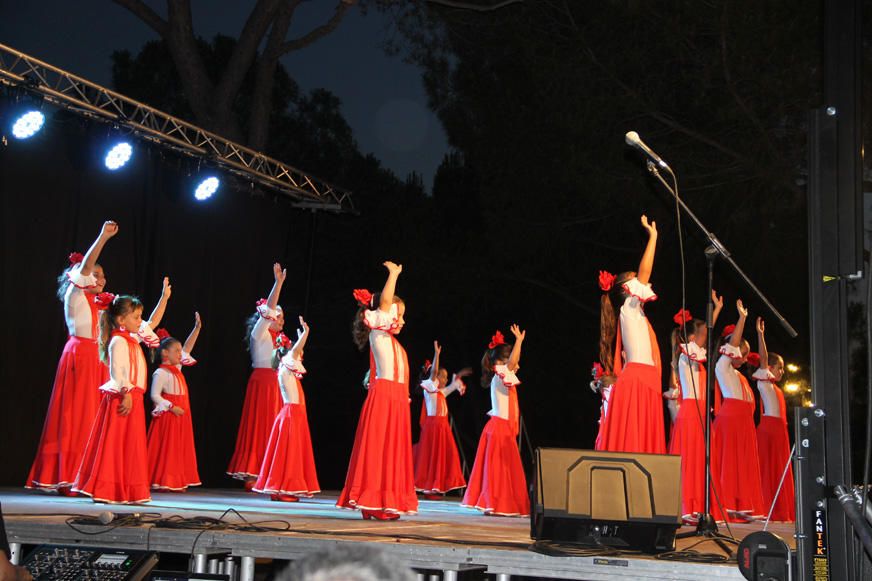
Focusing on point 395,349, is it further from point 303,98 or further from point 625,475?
point 303,98

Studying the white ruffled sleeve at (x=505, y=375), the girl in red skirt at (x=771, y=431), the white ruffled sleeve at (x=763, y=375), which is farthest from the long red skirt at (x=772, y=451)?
the white ruffled sleeve at (x=505, y=375)

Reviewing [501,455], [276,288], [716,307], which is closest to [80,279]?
[276,288]

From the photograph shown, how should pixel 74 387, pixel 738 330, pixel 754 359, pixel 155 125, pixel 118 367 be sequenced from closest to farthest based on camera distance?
pixel 118 367 → pixel 74 387 → pixel 738 330 → pixel 155 125 → pixel 754 359

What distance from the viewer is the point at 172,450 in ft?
26.4

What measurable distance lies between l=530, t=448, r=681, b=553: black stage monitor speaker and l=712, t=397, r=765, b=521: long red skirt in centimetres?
365

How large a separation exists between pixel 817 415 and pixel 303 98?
13882 millimetres

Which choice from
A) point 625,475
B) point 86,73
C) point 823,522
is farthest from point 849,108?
point 86,73

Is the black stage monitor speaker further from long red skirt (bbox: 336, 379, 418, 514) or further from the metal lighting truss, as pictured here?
the metal lighting truss

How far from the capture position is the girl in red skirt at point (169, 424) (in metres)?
7.95

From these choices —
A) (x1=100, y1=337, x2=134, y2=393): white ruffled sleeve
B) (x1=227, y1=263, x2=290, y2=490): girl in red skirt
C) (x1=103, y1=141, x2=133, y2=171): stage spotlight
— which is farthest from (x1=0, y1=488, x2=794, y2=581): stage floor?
(x1=227, y1=263, x2=290, y2=490): girl in red skirt

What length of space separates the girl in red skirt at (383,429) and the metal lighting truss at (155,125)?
10.1ft

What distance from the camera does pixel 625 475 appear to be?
12.0 ft

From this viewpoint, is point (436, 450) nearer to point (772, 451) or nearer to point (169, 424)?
point (169, 424)

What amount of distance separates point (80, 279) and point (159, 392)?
1.66m
